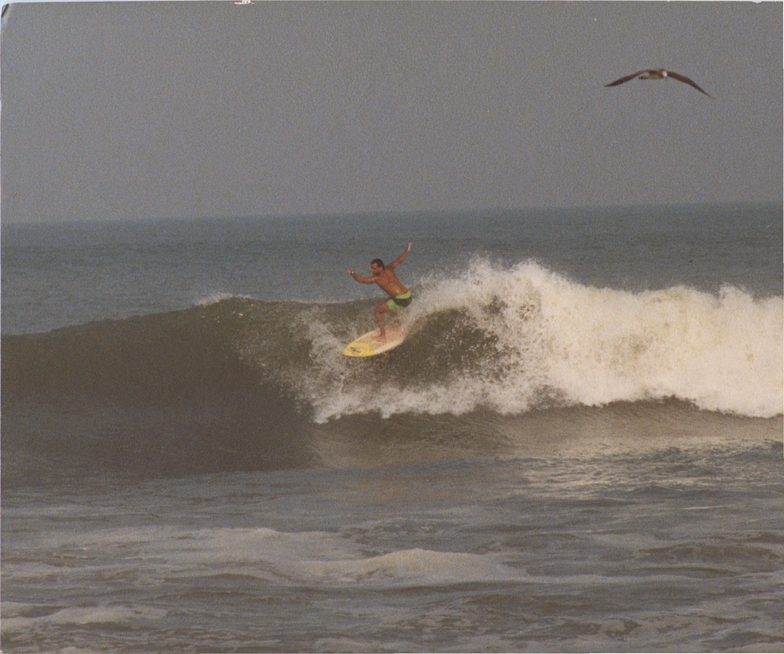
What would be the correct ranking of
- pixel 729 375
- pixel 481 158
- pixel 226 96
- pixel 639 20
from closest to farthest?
pixel 639 20
pixel 226 96
pixel 729 375
pixel 481 158

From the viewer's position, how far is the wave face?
255 inches

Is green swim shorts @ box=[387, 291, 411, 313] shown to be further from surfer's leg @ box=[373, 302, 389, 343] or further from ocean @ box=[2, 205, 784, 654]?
ocean @ box=[2, 205, 784, 654]

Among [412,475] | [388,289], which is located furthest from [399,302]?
[412,475]

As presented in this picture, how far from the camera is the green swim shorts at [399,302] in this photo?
6926mm

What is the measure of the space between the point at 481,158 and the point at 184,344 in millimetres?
4801

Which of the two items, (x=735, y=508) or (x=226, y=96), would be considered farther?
(x=226, y=96)

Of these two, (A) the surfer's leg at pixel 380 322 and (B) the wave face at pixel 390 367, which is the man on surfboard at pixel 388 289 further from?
(B) the wave face at pixel 390 367

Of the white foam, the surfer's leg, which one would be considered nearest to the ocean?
the white foam

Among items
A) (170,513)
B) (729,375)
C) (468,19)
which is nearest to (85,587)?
(170,513)

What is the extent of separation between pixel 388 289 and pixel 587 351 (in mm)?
1690

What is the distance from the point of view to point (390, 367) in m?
6.93

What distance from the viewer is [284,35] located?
14.0ft

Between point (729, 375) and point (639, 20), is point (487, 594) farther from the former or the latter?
point (729, 375)

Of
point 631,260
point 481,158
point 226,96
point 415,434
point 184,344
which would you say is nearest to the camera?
point 226,96
